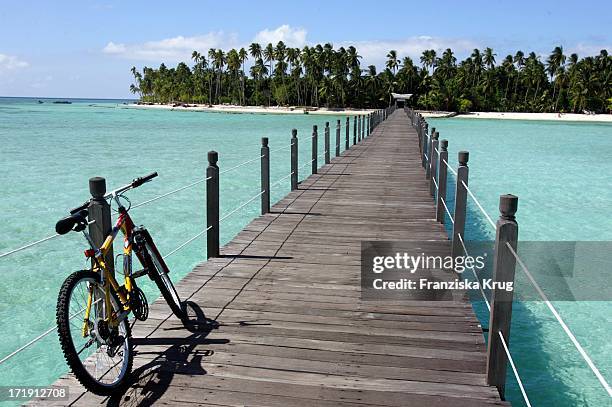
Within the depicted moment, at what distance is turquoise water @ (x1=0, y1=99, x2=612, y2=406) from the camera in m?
6.72

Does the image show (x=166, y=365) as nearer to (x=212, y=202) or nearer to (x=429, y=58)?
(x=212, y=202)

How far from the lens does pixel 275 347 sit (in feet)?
13.1

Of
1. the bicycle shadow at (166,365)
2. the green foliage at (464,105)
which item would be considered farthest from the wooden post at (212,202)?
the green foliage at (464,105)

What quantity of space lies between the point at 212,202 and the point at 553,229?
36.2ft

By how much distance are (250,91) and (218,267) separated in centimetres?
12630

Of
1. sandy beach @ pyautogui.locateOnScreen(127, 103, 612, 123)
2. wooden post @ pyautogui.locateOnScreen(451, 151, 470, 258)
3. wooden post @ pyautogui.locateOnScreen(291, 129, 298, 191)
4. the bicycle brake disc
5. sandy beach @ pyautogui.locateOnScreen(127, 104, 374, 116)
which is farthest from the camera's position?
sandy beach @ pyautogui.locateOnScreen(127, 104, 374, 116)

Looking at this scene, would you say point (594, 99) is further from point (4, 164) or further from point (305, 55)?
point (4, 164)

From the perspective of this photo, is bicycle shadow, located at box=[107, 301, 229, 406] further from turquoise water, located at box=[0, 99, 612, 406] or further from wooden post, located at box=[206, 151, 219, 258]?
turquoise water, located at box=[0, 99, 612, 406]

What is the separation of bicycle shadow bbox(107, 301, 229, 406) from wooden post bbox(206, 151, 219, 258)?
1.86 meters

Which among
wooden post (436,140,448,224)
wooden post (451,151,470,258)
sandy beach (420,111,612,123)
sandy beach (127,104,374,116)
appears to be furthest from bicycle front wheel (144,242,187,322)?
sandy beach (127,104,374,116)

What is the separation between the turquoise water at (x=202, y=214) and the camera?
265 inches

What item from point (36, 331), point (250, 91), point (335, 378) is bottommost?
point (36, 331)

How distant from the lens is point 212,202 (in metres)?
6.23

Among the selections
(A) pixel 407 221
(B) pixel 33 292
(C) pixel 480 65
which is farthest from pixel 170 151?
(C) pixel 480 65
